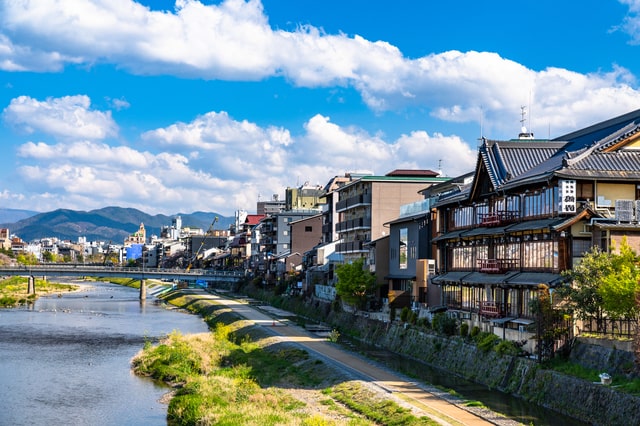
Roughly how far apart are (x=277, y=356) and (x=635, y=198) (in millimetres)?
22246

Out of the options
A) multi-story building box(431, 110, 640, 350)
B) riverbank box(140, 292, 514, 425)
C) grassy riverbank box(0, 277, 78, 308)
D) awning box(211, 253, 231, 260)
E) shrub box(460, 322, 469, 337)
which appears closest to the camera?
riverbank box(140, 292, 514, 425)

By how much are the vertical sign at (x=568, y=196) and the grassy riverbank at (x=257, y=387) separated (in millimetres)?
12042

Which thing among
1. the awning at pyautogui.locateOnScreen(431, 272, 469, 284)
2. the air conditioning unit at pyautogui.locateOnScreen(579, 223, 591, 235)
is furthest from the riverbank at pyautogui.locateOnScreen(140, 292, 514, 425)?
the air conditioning unit at pyautogui.locateOnScreen(579, 223, 591, 235)

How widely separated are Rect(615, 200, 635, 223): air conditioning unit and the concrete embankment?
626 cm

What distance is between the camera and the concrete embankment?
2542cm

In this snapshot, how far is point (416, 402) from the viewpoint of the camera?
2989 cm

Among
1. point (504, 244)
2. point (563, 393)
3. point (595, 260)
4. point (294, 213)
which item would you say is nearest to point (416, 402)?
point (563, 393)

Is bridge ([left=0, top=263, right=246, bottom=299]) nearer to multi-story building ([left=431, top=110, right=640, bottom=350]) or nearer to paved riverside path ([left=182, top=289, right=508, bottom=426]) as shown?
paved riverside path ([left=182, top=289, right=508, bottom=426])

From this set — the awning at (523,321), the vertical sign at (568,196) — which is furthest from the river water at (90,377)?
the vertical sign at (568,196)

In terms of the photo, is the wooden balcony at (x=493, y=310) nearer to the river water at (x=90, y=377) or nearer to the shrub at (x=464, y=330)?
the shrub at (x=464, y=330)

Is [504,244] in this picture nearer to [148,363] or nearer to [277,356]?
[277,356]

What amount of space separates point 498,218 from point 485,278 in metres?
3.38

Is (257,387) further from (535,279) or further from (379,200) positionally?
(379,200)

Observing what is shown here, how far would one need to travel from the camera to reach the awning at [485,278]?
129ft
